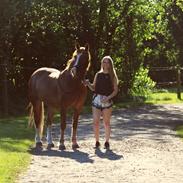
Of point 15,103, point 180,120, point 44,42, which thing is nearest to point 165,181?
point 180,120

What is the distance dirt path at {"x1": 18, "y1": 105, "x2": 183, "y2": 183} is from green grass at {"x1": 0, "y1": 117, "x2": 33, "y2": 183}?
0.63 ft

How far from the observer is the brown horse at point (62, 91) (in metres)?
12.1

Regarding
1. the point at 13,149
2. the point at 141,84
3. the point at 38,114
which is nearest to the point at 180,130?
the point at 38,114

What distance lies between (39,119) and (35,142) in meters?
0.59

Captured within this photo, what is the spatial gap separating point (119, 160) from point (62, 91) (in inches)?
103

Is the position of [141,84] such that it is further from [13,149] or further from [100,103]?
[13,149]

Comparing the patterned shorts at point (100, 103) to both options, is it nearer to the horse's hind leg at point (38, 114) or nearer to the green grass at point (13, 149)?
the horse's hind leg at point (38, 114)

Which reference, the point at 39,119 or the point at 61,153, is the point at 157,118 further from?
the point at 61,153

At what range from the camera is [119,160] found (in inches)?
412

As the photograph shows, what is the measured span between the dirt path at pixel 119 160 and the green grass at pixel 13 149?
0.19 meters

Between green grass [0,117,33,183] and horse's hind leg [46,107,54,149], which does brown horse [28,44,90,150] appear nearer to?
horse's hind leg [46,107,54,149]

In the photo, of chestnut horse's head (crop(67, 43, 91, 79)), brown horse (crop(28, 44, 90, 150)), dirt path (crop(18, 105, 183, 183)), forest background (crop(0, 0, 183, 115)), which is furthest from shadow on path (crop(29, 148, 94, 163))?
forest background (crop(0, 0, 183, 115))

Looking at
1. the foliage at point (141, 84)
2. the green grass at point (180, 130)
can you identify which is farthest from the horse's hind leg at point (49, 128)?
the foliage at point (141, 84)

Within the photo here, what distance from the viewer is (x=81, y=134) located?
49.3 ft
